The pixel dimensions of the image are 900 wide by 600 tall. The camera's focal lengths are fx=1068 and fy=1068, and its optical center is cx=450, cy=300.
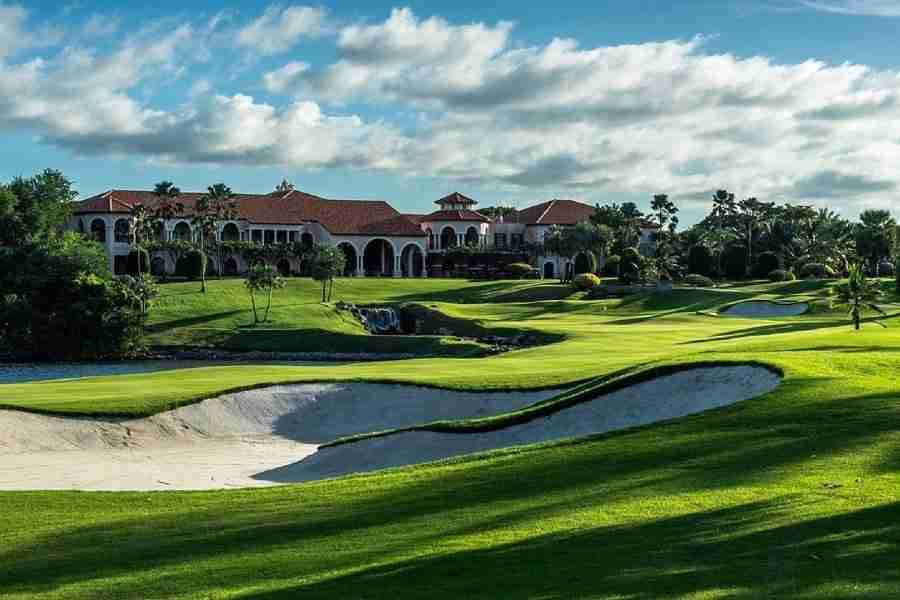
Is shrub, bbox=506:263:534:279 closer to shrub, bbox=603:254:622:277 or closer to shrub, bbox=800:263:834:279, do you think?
shrub, bbox=603:254:622:277

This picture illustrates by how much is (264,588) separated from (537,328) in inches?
2356

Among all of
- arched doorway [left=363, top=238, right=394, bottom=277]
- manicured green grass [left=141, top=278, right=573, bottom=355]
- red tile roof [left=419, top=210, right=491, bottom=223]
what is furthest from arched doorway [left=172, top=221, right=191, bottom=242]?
red tile roof [left=419, top=210, right=491, bottom=223]

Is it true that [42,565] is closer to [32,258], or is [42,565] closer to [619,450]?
[619,450]

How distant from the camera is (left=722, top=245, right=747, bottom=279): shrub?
109 meters

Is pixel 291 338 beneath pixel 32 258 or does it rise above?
beneath

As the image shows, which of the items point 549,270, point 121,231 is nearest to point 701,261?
point 549,270

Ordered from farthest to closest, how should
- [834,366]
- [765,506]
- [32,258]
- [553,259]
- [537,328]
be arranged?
[553,259] → [32,258] → [537,328] → [834,366] → [765,506]

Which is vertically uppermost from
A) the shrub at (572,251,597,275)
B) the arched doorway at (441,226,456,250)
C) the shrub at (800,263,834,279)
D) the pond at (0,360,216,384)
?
the arched doorway at (441,226,456,250)

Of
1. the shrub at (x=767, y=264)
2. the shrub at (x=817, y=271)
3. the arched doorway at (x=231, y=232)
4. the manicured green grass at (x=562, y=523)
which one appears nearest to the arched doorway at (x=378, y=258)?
the arched doorway at (x=231, y=232)

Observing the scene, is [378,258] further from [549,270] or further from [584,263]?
[584,263]

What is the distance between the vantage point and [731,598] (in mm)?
9234

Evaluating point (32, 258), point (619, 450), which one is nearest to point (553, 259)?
point (32, 258)

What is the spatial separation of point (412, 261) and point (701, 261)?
128 feet

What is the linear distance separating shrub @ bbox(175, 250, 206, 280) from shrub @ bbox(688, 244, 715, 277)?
50.4 metres
